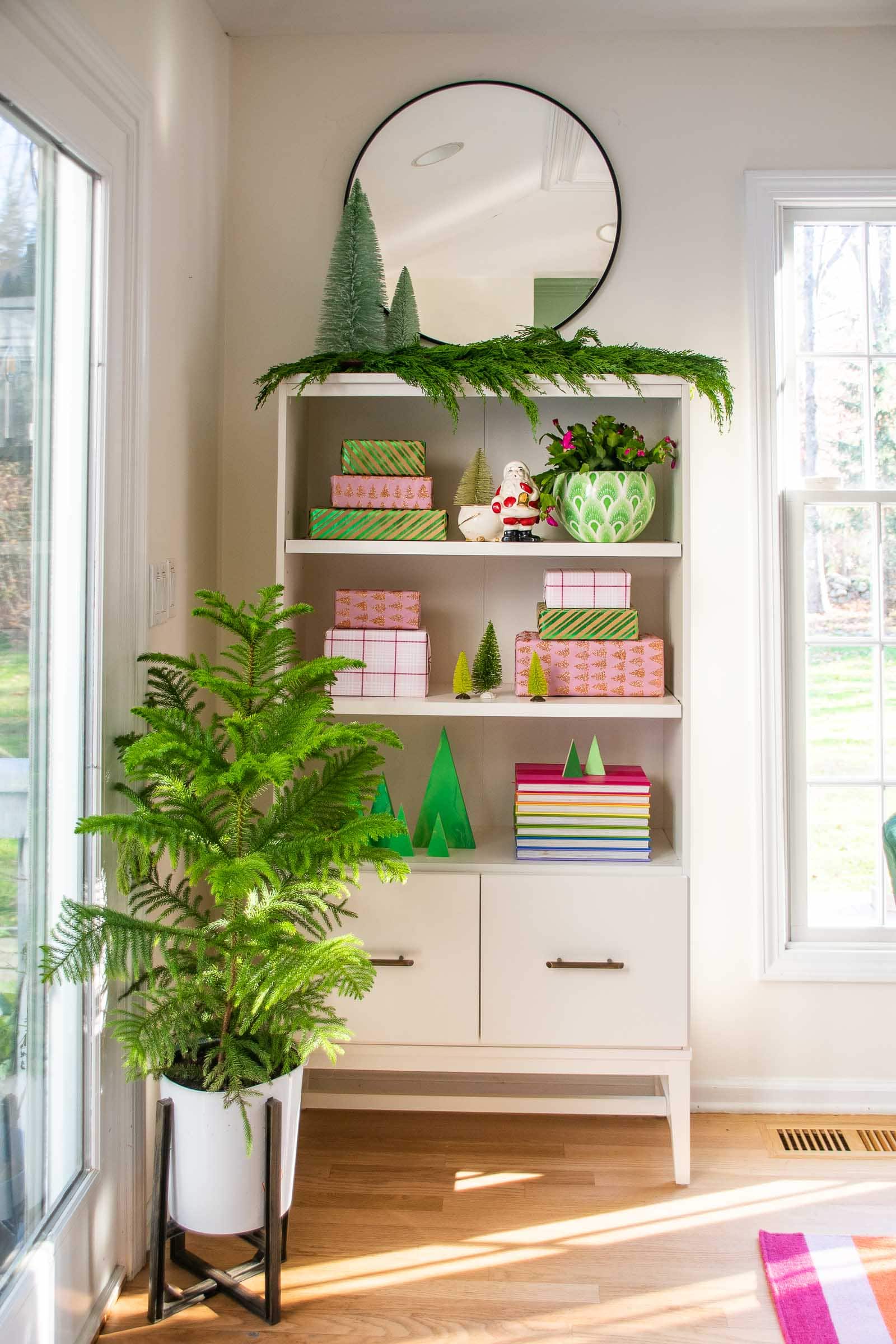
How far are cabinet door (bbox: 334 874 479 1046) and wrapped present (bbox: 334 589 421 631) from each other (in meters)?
0.52

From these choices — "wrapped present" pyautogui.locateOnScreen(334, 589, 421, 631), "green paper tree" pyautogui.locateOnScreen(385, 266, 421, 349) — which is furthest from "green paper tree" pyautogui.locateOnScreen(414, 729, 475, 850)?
"green paper tree" pyautogui.locateOnScreen(385, 266, 421, 349)

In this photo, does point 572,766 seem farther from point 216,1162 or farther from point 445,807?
point 216,1162

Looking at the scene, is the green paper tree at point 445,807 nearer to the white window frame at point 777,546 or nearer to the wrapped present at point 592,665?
the wrapped present at point 592,665

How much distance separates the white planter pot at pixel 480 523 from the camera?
2.19m

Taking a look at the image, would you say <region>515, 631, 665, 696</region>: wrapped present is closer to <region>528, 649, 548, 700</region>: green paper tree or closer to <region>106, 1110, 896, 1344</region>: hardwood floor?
<region>528, 649, 548, 700</region>: green paper tree

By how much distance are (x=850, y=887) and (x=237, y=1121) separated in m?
1.54

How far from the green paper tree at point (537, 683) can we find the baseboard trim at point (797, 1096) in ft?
3.40

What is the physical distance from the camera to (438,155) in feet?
7.88

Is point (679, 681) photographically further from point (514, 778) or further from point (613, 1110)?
point (613, 1110)

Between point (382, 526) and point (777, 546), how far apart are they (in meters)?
0.92

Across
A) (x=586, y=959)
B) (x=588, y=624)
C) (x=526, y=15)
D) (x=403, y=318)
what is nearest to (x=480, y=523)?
(x=588, y=624)

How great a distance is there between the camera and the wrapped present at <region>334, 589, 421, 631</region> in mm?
2227

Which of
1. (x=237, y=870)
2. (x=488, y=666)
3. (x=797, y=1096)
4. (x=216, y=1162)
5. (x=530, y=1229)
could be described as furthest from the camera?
(x=797, y=1096)

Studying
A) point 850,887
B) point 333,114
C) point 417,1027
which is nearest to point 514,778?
point 417,1027
